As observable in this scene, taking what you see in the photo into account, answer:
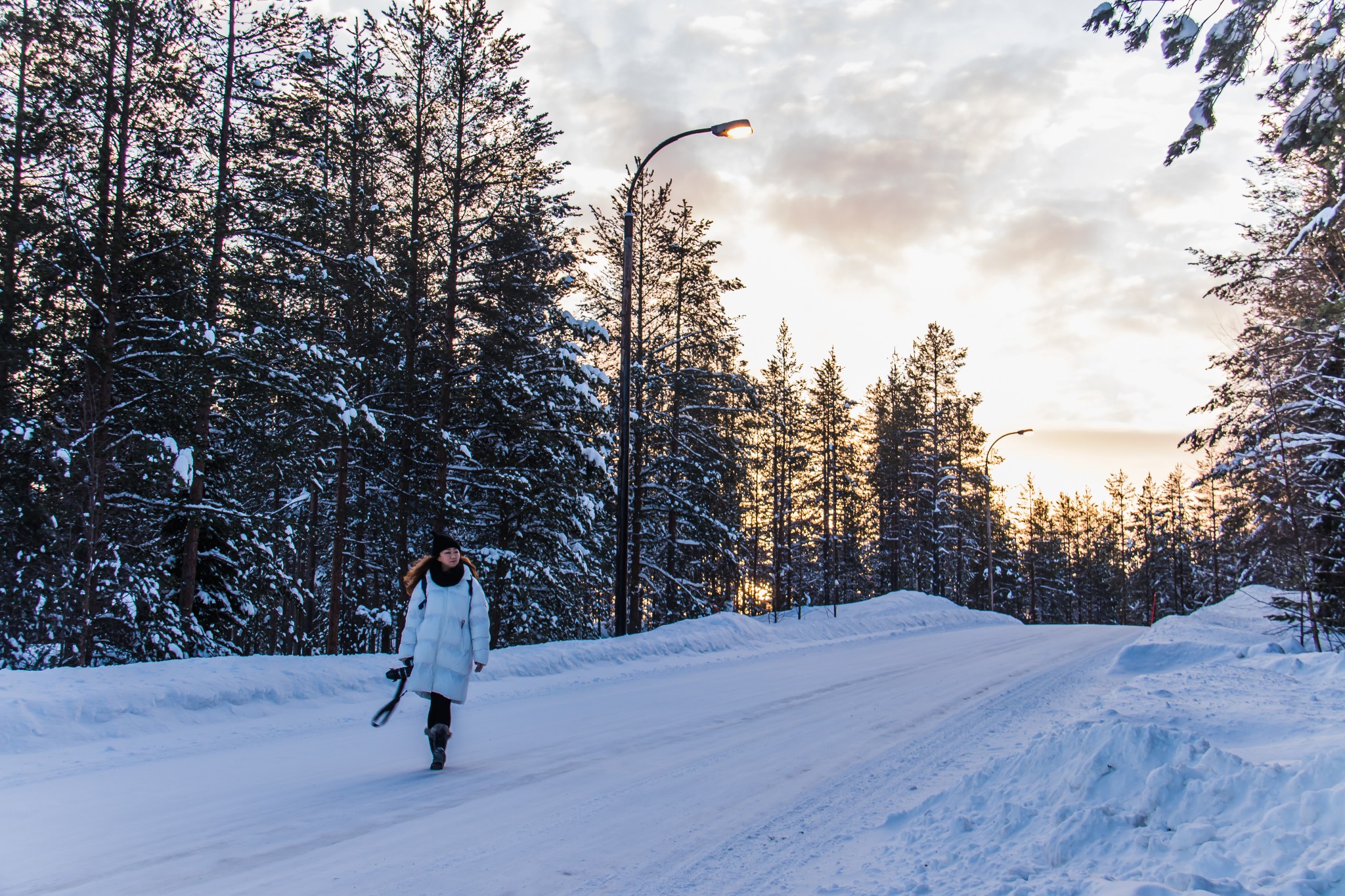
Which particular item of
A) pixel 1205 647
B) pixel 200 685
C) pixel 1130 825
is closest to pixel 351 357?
pixel 200 685

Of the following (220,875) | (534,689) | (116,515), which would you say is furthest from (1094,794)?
(116,515)

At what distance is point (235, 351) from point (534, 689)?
6.97 m

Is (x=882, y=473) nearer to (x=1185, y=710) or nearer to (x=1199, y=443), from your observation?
(x=1199, y=443)

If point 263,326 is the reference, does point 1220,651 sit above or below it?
below

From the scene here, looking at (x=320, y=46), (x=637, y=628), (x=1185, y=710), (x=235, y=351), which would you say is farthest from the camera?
(x=637, y=628)

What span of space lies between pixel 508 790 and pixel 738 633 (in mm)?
11909

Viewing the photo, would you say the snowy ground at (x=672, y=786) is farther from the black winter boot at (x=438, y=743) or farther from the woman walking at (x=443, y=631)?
the woman walking at (x=443, y=631)

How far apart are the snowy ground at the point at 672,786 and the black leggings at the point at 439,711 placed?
1.30 feet

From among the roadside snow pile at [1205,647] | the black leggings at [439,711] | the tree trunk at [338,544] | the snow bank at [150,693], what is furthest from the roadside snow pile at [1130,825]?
the tree trunk at [338,544]

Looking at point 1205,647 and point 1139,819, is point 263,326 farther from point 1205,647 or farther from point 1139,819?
point 1205,647

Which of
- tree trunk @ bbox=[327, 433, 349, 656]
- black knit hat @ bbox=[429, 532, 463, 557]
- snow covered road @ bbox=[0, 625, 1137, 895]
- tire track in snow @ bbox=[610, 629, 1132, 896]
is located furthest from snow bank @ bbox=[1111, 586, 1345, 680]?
tree trunk @ bbox=[327, 433, 349, 656]

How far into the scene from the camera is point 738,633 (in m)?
16.7

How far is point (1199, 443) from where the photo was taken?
58.6ft

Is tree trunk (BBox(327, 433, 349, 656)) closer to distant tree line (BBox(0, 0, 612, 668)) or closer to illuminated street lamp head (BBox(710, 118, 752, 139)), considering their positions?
distant tree line (BBox(0, 0, 612, 668))
